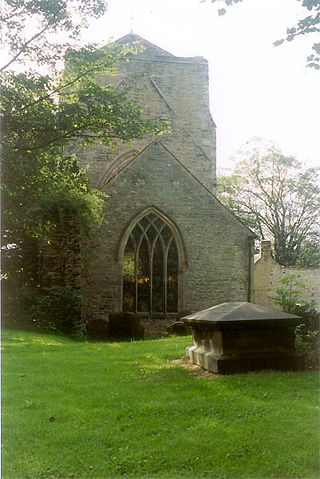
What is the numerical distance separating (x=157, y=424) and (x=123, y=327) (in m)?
9.79

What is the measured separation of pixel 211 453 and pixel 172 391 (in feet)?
6.43

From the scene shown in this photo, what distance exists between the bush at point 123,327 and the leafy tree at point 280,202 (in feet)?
80.6

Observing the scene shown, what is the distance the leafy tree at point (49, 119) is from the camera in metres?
10.7

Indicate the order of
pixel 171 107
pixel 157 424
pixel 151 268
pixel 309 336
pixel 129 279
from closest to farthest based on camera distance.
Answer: pixel 157 424 < pixel 309 336 < pixel 129 279 < pixel 151 268 < pixel 171 107

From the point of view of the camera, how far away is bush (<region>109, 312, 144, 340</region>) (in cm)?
1398

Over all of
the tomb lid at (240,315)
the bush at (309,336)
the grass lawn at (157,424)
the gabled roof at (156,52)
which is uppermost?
the gabled roof at (156,52)

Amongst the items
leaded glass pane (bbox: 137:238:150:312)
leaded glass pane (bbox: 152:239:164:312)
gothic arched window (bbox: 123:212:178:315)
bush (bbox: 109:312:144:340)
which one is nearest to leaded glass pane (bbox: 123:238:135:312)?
gothic arched window (bbox: 123:212:178:315)

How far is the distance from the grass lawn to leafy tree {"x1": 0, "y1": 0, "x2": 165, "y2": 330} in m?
6.08

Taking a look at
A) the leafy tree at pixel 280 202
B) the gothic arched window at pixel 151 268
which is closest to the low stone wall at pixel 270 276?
the leafy tree at pixel 280 202

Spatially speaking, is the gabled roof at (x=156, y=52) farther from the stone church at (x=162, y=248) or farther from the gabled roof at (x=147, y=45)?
the stone church at (x=162, y=248)

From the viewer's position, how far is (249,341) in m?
6.59

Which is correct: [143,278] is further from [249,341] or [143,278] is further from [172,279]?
[249,341]

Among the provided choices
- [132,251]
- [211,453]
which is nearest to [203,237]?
[132,251]

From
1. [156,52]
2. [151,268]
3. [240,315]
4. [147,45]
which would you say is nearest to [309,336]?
[240,315]
